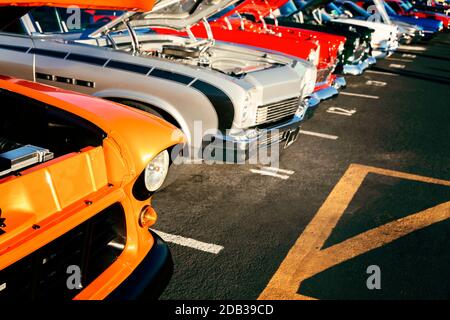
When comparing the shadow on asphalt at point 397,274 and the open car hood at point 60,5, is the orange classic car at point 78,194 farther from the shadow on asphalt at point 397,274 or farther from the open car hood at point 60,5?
the shadow on asphalt at point 397,274

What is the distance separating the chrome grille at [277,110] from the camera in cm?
436

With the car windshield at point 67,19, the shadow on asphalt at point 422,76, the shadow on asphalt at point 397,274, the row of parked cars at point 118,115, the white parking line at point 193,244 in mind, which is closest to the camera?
the row of parked cars at point 118,115

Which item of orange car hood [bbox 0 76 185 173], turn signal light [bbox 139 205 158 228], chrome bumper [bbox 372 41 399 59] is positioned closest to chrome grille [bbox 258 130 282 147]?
orange car hood [bbox 0 76 185 173]

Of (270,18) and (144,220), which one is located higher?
(270,18)

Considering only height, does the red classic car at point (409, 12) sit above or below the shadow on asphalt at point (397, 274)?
above

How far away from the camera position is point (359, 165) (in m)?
5.14

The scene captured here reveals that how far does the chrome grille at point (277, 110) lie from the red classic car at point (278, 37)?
3.78 feet

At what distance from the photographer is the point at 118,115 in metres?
2.40

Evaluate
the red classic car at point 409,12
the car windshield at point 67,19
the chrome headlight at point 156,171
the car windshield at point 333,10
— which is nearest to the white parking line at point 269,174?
the car windshield at point 67,19

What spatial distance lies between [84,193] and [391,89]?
8473mm

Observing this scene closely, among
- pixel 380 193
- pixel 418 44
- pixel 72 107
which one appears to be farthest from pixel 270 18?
pixel 418 44

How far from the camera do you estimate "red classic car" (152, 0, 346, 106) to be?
677cm

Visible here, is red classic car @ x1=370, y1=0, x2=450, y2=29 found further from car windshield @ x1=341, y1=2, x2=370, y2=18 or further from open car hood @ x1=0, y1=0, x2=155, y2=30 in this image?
open car hood @ x1=0, y1=0, x2=155, y2=30

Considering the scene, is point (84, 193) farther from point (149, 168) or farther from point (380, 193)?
point (380, 193)
